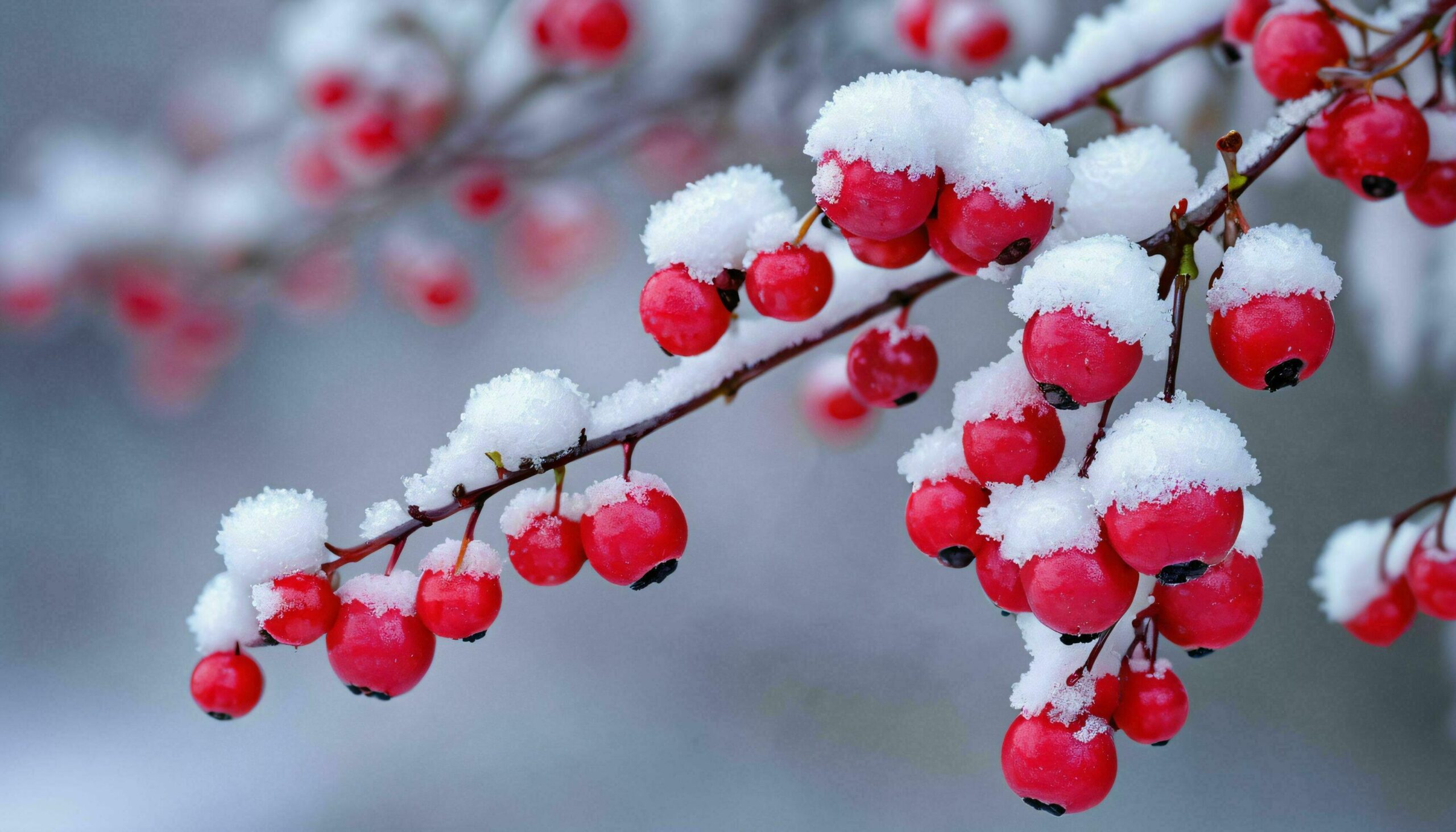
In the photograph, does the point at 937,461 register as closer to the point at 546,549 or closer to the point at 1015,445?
the point at 1015,445

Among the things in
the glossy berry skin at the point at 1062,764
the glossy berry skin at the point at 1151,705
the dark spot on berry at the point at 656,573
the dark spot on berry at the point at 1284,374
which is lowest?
the glossy berry skin at the point at 1062,764

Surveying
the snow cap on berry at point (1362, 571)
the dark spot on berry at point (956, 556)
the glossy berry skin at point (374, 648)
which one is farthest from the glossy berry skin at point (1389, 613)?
the glossy berry skin at point (374, 648)

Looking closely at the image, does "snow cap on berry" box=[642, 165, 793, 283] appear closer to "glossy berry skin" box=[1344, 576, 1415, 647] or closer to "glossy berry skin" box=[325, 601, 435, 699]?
"glossy berry skin" box=[325, 601, 435, 699]

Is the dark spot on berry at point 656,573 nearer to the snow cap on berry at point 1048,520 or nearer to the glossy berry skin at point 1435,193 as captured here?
the snow cap on berry at point 1048,520

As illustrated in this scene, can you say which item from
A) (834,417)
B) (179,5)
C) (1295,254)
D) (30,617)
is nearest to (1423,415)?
(834,417)

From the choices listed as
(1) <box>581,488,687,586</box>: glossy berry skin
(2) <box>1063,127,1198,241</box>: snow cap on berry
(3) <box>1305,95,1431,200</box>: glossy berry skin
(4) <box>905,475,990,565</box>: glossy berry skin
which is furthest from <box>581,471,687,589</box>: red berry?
(3) <box>1305,95,1431,200</box>: glossy berry skin

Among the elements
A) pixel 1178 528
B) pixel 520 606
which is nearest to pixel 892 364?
pixel 1178 528

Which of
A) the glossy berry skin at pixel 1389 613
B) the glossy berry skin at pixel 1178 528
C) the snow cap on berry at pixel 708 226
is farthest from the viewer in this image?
the glossy berry skin at pixel 1389 613
